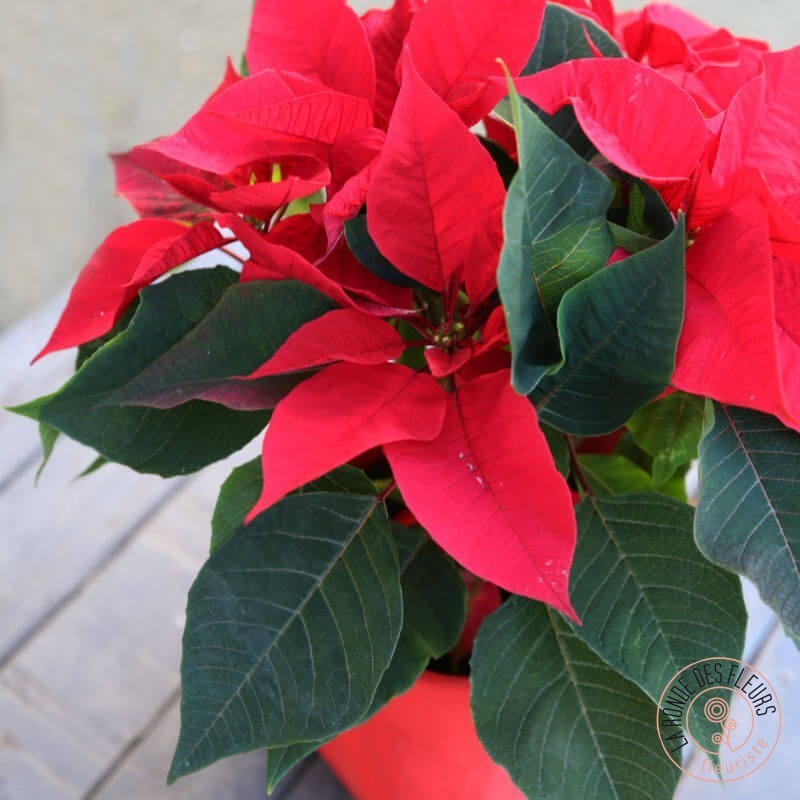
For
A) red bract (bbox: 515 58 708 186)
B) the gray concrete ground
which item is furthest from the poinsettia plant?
the gray concrete ground

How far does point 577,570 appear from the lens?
37 centimetres

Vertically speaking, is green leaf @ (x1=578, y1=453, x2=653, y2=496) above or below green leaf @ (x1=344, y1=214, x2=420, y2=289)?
below

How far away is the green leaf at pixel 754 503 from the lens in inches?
11.8

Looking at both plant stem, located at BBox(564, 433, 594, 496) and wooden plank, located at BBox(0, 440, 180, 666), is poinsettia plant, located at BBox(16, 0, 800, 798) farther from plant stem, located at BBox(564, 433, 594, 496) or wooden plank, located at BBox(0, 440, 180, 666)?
wooden plank, located at BBox(0, 440, 180, 666)

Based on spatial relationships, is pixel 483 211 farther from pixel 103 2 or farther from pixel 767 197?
pixel 103 2

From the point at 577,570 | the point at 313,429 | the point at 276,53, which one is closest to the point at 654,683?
the point at 577,570

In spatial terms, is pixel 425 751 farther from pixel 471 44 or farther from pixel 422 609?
pixel 471 44

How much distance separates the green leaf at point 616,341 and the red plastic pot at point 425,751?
0.61 ft

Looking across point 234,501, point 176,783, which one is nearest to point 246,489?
point 234,501

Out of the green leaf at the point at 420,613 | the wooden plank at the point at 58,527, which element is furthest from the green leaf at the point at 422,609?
the wooden plank at the point at 58,527

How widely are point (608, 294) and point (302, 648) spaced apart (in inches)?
6.5

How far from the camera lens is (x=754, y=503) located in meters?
0.31

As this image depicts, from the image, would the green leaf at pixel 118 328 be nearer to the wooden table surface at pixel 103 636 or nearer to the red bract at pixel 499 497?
the red bract at pixel 499 497

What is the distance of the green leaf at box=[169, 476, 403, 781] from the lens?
1.06 ft
